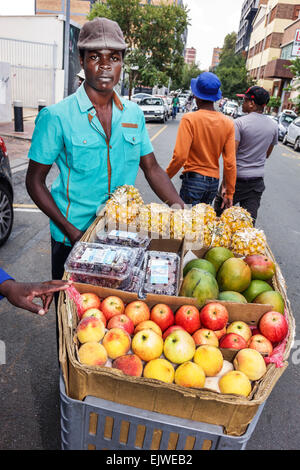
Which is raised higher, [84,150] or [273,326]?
[84,150]

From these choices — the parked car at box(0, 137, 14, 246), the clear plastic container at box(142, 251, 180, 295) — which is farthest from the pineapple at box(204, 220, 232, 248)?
the parked car at box(0, 137, 14, 246)

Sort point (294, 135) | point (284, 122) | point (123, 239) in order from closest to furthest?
point (123, 239) < point (294, 135) < point (284, 122)

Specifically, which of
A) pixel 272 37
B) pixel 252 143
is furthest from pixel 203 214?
pixel 272 37

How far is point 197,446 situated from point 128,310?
0.72 meters

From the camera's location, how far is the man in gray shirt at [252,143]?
4703 millimetres

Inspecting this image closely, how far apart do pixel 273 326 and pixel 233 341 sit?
0.72ft

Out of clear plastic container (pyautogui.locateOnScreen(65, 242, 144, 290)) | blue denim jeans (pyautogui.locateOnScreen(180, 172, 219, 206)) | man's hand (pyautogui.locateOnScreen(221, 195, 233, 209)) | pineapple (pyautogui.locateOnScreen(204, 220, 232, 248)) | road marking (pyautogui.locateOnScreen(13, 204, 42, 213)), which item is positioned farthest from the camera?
road marking (pyautogui.locateOnScreen(13, 204, 42, 213))

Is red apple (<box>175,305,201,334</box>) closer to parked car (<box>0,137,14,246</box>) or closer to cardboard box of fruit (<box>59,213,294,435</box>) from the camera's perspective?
cardboard box of fruit (<box>59,213,294,435</box>)

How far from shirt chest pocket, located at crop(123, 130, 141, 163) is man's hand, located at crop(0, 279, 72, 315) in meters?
1.09

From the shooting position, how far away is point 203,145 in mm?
4254

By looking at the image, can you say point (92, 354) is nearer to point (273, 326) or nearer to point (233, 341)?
point (233, 341)

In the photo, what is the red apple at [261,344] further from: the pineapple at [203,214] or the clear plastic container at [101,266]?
the pineapple at [203,214]

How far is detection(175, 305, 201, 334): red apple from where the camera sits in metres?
1.88

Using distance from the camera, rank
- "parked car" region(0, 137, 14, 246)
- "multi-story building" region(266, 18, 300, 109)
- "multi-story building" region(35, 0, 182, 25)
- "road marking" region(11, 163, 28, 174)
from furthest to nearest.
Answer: "multi-story building" region(35, 0, 182, 25) → "multi-story building" region(266, 18, 300, 109) → "road marking" region(11, 163, 28, 174) → "parked car" region(0, 137, 14, 246)
